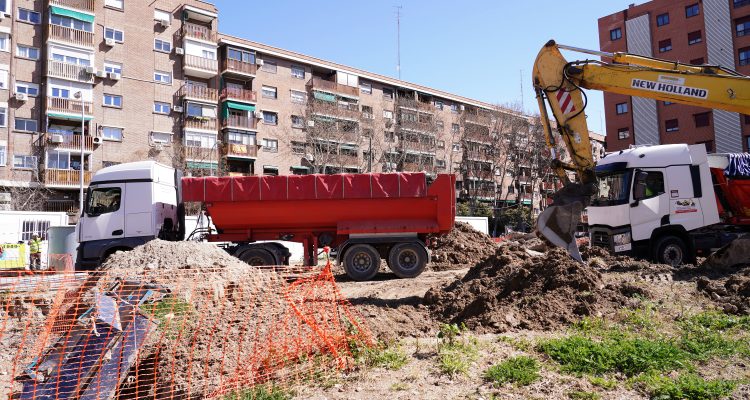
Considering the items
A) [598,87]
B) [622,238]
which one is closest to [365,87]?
[598,87]

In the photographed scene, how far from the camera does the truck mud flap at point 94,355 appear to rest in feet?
14.2

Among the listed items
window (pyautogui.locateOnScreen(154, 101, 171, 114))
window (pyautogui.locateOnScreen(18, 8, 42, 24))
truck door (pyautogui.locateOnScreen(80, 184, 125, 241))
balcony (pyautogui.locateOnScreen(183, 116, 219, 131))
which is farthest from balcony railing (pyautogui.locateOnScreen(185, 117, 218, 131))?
truck door (pyautogui.locateOnScreen(80, 184, 125, 241))

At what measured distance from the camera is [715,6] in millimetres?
43719

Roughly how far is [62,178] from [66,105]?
5302 mm

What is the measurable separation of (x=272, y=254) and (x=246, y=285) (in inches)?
223

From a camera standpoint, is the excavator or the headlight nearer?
the excavator

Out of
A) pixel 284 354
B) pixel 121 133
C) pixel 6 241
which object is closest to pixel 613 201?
pixel 284 354

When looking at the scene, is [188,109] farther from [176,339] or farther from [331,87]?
[176,339]

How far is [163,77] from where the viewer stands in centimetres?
3894

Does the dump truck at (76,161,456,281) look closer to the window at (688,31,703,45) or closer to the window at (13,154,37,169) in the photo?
Answer: the window at (13,154,37,169)

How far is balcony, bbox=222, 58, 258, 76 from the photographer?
4150cm

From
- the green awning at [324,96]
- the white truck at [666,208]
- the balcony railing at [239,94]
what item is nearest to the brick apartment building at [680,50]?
the green awning at [324,96]

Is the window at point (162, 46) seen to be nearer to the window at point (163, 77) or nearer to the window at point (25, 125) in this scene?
the window at point (163, 77)

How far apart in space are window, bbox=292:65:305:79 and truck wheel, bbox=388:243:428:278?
122 ft
